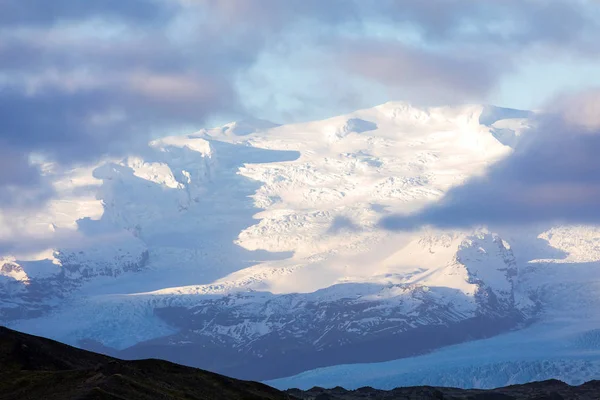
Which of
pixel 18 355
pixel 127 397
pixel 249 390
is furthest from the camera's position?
pixel 249 390

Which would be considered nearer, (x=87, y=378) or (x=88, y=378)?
(x=88, y=378)

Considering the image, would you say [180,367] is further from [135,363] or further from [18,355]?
[18,355]

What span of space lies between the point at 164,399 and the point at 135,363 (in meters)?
36.4

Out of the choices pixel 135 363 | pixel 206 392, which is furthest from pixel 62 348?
pixel 206 392

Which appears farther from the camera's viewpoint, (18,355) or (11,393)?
(18,355)

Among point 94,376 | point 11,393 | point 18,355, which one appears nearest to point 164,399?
point 94,376

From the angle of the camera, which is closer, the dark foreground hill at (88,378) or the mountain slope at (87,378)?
the dark foreground hill at (88,378)

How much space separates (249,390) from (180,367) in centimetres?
1240

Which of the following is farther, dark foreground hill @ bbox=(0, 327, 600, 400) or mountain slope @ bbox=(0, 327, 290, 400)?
mountain slope @ bbox=(0, 327, 290, 400)

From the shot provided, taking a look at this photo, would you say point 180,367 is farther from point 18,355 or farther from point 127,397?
point 127,397

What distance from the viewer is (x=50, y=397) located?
14750 cm

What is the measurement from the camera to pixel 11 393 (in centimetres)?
15450

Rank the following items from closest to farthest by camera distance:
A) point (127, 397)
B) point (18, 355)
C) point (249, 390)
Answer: point (127, 397)
point (18, 355)
point (249, 390)

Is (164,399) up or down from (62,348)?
down
